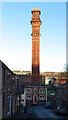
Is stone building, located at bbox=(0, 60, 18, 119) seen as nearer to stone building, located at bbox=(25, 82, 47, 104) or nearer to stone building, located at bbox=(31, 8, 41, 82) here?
stone building, located at bbox=(25, 82, 47, 104)

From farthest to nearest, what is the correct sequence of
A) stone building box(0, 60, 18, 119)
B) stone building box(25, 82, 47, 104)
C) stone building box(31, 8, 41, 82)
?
stone building box(31, 8, 41, 82) < stone building box(25, 82, 47, 104) < stone building box(0, 60, 18, 119)

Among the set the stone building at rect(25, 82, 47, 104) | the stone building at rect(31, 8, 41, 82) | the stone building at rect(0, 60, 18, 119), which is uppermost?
the stone building at rect(31, 8, 41, 82)

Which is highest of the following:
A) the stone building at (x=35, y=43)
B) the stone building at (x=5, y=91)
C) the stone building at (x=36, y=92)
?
the stone building at (x=35, y=43)

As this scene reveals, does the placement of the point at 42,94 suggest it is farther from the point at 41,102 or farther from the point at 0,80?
the point at 0,80

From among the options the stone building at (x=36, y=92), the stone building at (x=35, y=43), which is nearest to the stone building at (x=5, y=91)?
the stone building at (x=36, y=92)

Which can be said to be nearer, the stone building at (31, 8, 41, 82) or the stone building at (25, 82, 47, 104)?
the stone building at (25, 82, 47, 104)

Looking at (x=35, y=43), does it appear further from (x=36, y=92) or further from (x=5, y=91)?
(x=5, y=91)

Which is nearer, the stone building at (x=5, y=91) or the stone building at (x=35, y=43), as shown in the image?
the stone building at (x=5, y=91)

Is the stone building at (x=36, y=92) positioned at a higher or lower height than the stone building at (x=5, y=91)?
lower

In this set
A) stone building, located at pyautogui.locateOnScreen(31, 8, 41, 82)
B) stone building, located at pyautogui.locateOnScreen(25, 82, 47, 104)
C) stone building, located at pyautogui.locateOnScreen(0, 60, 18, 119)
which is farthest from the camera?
stone building, located at pyautogui.locateOnScreen(31, 8, 41, 82)

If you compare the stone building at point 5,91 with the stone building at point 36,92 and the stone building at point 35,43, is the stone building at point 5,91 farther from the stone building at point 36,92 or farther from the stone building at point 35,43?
the stone building at point 35,43

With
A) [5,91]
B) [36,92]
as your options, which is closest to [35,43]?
[36,92]

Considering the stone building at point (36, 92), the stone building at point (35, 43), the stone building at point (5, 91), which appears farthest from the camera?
the stone building at point (35, 43)

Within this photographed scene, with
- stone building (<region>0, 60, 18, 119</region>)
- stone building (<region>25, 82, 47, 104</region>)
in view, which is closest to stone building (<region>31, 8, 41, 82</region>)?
stone building (<region>25, 82, 47, 104</region>)
